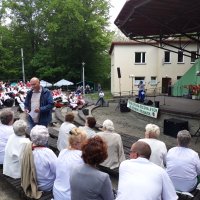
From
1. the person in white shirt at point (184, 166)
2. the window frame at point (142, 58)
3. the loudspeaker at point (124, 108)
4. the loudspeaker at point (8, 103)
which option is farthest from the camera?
the window frame at point (142, 58)

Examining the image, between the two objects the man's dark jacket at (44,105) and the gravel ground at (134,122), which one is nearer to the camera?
the man's dark jacket at (44,105)

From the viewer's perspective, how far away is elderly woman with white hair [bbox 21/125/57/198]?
4457 millimetres

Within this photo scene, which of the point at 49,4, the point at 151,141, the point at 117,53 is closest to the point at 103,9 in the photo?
the point at 49,4

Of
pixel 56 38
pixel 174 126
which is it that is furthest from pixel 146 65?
pixel 174 126

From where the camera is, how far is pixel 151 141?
518 cm

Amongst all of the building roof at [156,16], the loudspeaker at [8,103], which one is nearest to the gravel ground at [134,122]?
the building roof at [156,16]

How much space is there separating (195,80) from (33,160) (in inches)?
890

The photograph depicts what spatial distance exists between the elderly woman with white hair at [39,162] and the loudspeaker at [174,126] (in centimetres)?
826

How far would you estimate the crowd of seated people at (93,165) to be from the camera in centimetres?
315

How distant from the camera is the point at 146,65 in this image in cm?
3622

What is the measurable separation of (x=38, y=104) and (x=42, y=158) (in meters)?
2.81

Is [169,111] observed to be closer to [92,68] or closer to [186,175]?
[186,175]

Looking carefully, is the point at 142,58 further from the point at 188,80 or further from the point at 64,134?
the point at 64,134

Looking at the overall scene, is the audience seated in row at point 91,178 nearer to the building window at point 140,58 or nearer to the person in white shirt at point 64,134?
the person in white shirt at point 64,134
